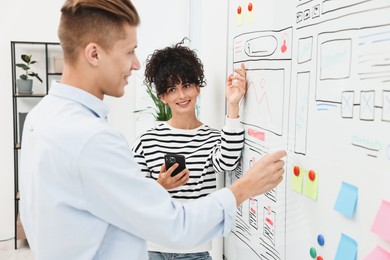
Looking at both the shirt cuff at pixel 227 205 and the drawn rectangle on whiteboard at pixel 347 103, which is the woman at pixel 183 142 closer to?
the shirt cuff at pixel 227 205

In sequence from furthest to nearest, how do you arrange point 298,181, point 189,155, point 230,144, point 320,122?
1. point 189,155
2. point 230,144
3. point 298,181
4. point 320,122

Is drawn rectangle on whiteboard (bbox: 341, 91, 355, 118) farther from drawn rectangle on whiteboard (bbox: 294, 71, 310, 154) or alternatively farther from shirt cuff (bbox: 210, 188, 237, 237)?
shirt cuff (bbox: 210, 188, 237, 237)

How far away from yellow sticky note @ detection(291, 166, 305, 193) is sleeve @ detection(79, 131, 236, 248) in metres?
0.22

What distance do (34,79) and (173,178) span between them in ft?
Answer: 7.74

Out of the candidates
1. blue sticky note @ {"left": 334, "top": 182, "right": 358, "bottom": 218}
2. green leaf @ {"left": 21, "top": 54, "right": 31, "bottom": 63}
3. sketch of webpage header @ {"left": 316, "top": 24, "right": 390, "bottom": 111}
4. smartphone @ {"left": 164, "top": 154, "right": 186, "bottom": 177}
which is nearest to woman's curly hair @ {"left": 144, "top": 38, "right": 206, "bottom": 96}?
smartphone @ {"left": 164, "top": 154, "right": 186, "bottom": 177}

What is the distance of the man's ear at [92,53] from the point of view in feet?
2.84

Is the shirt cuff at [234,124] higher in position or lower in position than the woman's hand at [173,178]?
higher

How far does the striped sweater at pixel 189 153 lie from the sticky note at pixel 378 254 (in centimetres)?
69

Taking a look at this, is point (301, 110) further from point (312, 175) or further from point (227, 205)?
point (227, 205)

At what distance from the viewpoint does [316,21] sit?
35.4 inches

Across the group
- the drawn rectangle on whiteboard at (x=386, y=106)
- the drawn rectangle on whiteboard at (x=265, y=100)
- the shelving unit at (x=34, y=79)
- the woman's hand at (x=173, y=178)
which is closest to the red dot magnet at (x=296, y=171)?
the drawn rectangle on whiteboard at (x=265, y=100)

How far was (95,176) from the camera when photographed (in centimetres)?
78

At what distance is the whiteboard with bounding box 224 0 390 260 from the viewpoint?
71 cm

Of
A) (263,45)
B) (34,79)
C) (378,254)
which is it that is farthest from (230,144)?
(34,79)
